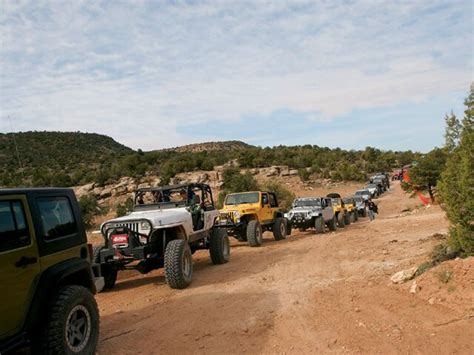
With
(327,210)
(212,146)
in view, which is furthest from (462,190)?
(212,146)

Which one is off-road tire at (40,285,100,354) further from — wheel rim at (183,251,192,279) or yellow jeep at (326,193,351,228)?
yellow jeep at (326,193,351,228)

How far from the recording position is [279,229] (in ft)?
49.5

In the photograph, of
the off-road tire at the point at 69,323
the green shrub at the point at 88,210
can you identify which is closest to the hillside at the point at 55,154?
the green shrub at the point at 88,210

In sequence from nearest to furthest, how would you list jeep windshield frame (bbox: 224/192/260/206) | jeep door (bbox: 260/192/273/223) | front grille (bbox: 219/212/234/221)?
front grille (bbox: 219/212/234/221)
jeep door (bbox: 260/192/273/223)
jeep windshield frame (bbox: 224/192/260/206)

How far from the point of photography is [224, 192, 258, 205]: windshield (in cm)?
1457

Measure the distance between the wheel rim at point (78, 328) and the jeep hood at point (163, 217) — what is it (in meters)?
3.32

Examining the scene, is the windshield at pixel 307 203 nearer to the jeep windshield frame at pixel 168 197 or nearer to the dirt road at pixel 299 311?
the dirt road at pixel 299 311

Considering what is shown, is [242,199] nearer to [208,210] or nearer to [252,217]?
[252,217]

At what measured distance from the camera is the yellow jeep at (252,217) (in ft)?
43.8

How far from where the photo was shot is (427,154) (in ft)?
95.5

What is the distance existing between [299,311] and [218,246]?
434 cm

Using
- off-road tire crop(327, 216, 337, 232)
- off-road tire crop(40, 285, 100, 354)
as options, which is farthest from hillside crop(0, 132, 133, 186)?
off-road tire crop(40, 285, 100, 354)

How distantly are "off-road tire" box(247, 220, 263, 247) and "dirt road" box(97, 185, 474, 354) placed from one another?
3682mm

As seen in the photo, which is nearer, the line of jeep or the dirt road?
the line of jeep
